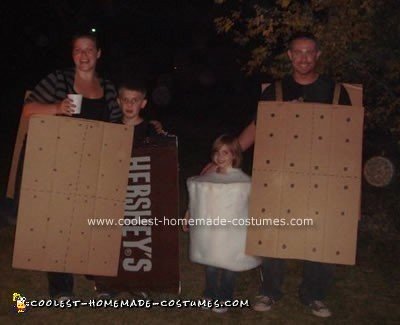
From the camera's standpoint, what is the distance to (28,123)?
3.67 meters

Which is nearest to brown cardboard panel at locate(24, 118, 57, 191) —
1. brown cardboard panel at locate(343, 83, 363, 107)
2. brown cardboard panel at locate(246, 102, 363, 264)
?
brown cardboard panel at locate(246, 102, 363, 264)

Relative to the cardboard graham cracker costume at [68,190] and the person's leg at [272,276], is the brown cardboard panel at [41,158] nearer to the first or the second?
the cardboard graham cracker costume at [68,190]

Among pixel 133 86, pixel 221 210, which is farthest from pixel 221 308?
pixel 133 86

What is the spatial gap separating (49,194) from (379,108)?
4.66 m

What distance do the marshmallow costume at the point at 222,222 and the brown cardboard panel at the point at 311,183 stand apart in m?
0.15

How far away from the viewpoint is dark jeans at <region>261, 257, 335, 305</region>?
12.6 ft

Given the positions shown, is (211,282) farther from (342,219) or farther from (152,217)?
(342,219)

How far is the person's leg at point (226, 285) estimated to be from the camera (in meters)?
3.88

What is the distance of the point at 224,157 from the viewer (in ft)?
12.8

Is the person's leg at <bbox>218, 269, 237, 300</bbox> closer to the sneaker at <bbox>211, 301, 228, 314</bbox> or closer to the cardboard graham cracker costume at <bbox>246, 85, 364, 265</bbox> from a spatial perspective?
the sneaker at <bbox>211, 301, 228, 314</bbox>

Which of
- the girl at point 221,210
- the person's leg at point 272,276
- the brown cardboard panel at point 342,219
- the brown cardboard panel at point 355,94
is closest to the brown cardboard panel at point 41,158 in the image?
the girl at point 221,210

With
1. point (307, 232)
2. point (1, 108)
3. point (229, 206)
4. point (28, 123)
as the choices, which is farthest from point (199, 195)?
point (1, 108)

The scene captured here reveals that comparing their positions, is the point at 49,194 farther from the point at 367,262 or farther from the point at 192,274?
the point at 367,262

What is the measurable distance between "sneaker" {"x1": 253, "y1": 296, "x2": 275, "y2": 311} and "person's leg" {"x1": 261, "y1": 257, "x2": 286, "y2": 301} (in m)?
0.03
